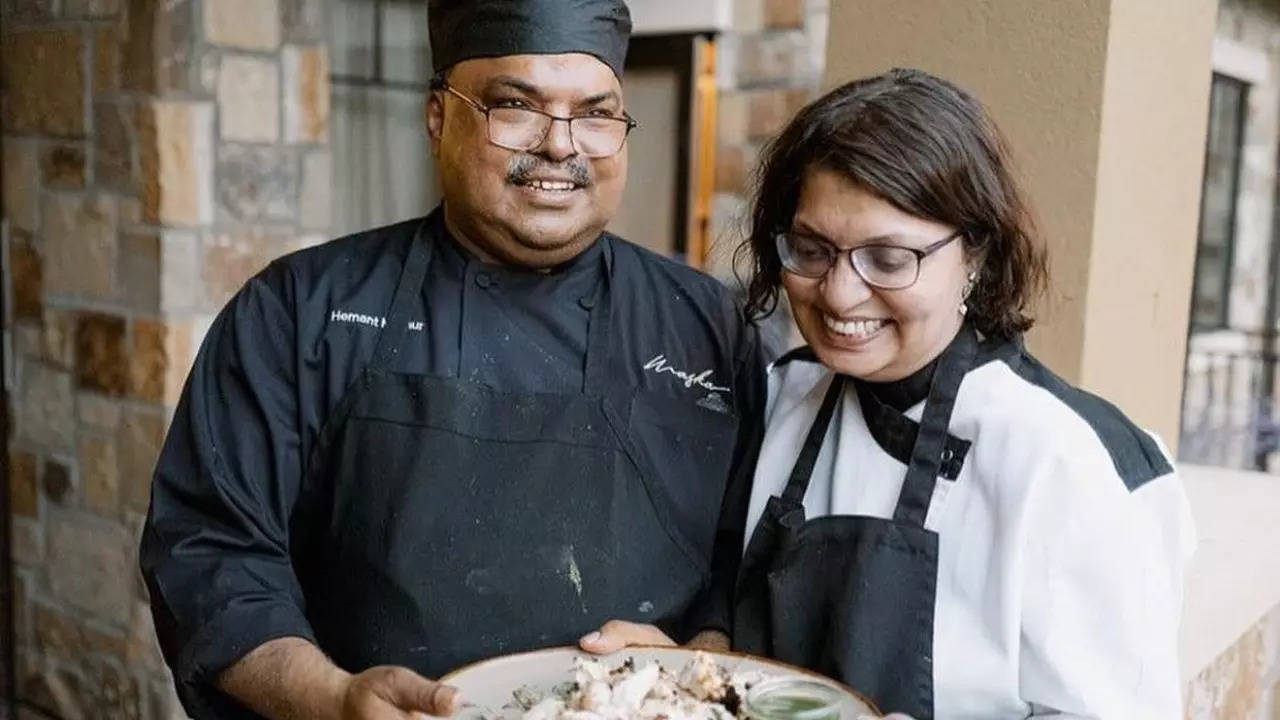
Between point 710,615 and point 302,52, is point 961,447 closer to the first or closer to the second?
point 710,615

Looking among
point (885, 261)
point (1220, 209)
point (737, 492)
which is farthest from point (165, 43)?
point (1220, 209)

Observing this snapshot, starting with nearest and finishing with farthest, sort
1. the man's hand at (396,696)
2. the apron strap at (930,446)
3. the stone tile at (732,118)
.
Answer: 1. the man's hand at (396,696)
2. the apron strap at (930,446)
3. the stone tile at (732,118)

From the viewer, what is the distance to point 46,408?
3365 mm

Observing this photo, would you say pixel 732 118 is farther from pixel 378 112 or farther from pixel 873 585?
pixel 873 585

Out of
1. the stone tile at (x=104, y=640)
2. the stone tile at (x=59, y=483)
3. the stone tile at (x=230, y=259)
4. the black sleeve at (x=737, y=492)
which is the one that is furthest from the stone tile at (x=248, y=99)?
the black sleeve at (x=737, y=492)

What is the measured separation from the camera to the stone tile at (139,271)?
9.86 ft

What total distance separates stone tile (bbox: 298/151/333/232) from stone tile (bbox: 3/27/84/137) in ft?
1.79

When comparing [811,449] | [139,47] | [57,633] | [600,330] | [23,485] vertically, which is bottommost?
[57,633]

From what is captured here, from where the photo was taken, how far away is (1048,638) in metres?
1.35

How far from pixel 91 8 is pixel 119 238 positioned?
0.56 meters

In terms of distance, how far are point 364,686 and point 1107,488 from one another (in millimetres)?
820

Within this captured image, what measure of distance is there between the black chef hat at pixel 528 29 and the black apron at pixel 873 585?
65 centimetres

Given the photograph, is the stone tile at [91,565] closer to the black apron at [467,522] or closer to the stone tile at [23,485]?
the stone tile at [23,485]

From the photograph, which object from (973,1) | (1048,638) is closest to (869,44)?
(973,1)
